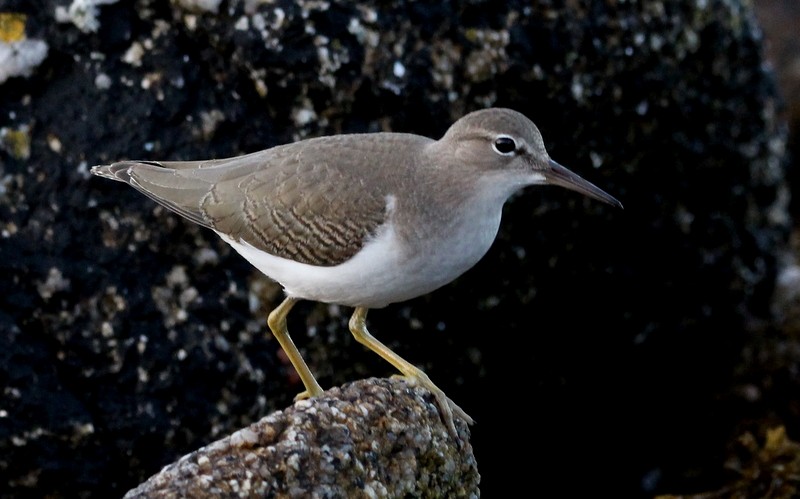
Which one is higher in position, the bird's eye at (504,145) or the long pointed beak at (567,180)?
the bird's eye at (504,145)

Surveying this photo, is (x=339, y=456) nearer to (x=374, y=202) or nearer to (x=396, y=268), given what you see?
(x=396, y=268)

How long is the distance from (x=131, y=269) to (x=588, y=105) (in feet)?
9.53

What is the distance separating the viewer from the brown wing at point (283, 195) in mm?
5848

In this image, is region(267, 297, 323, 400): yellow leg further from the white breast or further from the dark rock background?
the white breast

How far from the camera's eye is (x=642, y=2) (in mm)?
7195

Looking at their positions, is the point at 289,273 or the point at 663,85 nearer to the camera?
the point at 289,273

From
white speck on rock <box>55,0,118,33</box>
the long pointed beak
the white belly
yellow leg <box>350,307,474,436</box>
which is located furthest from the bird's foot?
white speck on rock <box>55,0,118,33</box>

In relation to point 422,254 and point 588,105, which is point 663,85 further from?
point 422,254

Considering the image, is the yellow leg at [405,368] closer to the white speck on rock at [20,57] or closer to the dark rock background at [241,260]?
the dark rock background at [241,260]

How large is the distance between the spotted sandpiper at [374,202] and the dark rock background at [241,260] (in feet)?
1.74

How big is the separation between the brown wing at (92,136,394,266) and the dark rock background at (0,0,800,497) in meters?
0.46

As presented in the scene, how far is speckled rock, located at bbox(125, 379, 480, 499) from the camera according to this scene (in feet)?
14.0

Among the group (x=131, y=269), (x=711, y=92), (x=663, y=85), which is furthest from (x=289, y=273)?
(x=711, y=92)

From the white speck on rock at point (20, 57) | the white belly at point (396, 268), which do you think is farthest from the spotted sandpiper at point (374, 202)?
the white speck on rock at point (20, 57)
